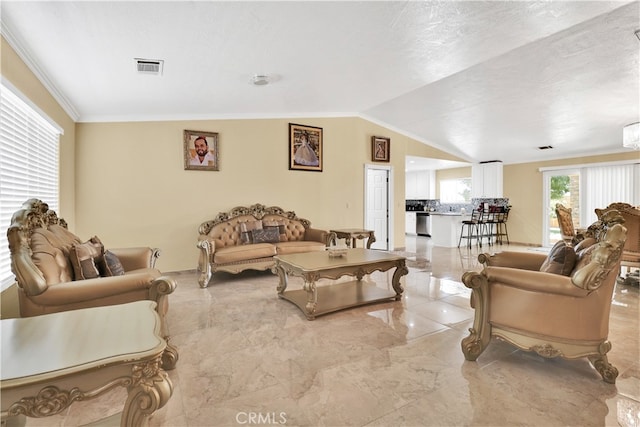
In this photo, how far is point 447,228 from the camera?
773cm

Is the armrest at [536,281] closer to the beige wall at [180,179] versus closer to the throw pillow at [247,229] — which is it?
the throw pillow at [247,229]

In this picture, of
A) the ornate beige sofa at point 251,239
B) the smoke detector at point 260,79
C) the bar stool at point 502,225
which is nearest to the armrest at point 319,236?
the ornate beige sofa at point 251,239

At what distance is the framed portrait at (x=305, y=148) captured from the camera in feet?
18.4

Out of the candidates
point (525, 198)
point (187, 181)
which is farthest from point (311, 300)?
point (525, 198)

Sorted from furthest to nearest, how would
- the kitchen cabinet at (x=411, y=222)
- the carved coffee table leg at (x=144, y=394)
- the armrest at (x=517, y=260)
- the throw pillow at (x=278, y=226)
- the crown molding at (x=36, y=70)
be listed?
the kitchen cabinet at (x=411, y=222) → the throw pillow at (x=278, y=226) → the armrest at (x=517, y=260) → the crown molding at (x=36, y=70) → the carved coffee table leg at (x=144, y=394)

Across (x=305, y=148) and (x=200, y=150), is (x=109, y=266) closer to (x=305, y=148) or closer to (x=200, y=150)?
(x=200, y=150)

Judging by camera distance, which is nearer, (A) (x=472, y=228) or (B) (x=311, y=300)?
(B) (x=311, y=300)

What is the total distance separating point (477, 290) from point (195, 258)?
4.28 m

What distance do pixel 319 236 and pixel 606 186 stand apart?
7076 mm

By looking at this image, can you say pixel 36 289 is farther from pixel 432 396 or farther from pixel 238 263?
pixel 238 263

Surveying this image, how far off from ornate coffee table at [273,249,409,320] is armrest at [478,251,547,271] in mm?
1011

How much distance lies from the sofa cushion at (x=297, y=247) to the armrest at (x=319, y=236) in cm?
11

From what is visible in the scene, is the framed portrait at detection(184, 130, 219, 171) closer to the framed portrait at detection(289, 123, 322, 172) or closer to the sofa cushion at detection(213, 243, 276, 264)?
the framed portrait at detection(289, 123, 322, 172)

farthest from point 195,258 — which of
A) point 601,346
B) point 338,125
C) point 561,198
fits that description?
point 561,198
